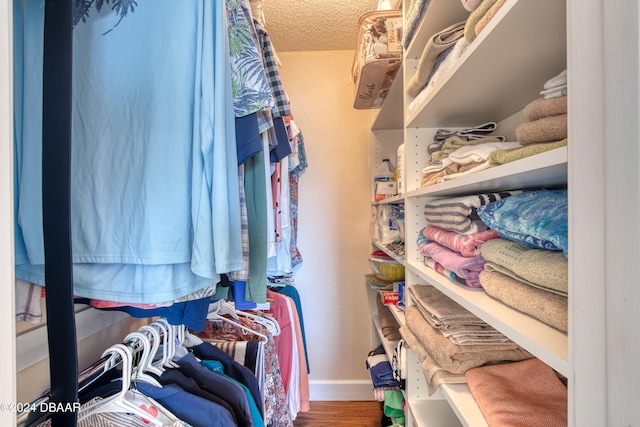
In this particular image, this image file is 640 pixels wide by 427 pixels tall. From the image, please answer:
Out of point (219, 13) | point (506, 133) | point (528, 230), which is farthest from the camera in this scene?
point (506, 133)

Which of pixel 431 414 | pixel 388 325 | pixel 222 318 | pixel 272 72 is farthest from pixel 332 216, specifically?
pixel 431 414

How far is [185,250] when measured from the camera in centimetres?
53

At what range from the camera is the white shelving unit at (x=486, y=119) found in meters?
0.39

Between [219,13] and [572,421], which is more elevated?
[219,13]

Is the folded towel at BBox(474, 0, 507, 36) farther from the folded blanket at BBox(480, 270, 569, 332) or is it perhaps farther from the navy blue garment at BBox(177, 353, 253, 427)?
the navy blue garment at BBox(177, 353, 253, 427)

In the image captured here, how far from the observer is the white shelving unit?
0.39 metres

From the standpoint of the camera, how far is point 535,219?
1.50ft

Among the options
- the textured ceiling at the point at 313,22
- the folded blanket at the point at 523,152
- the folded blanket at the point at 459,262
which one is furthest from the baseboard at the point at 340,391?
the textured ceiling at the point at 313,22

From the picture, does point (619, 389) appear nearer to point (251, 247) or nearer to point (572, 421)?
point (572, 421)

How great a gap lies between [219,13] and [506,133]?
0.84 meters

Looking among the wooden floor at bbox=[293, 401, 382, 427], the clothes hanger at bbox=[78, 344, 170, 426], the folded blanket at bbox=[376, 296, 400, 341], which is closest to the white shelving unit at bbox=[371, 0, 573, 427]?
the folded blanket at bbox=[376, 296, 400, 341]

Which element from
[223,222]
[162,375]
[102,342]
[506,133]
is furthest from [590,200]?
[102,342]

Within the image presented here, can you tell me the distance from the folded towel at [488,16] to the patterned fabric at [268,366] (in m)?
1.15

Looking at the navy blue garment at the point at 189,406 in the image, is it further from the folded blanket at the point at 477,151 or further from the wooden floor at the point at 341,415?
the wooden floor at the point at 341,415
